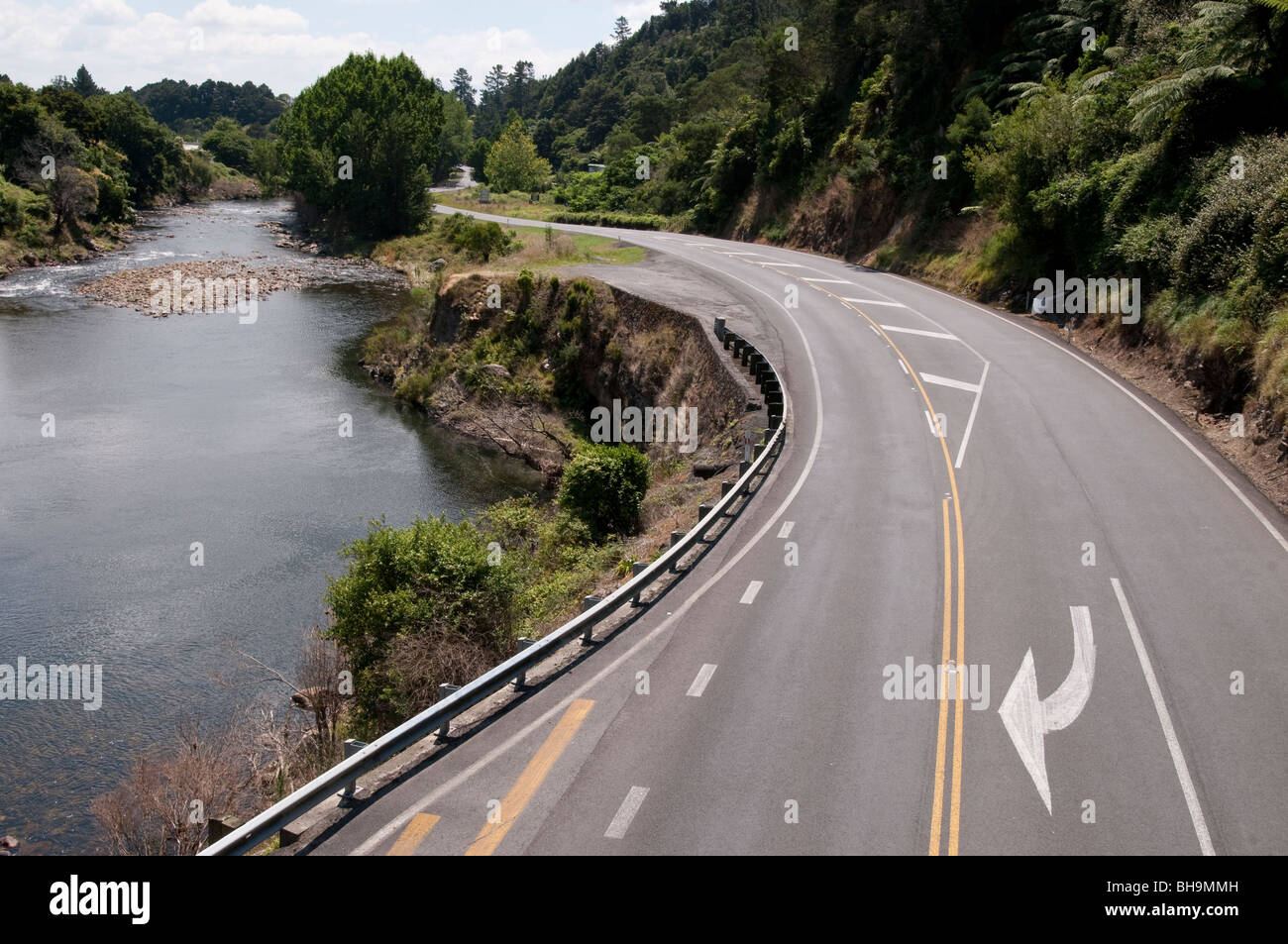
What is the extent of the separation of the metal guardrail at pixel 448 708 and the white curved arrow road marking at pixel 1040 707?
18.2ft

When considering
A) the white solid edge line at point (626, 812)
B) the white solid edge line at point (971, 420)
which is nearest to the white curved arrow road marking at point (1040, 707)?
the white solid edge line at point (626, 812)

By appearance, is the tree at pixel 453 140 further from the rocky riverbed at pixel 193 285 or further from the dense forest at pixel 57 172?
the rocky riverbed at pixel 193 285

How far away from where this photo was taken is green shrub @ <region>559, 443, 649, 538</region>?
23.6 metres

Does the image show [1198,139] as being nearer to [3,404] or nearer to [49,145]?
[3,404]

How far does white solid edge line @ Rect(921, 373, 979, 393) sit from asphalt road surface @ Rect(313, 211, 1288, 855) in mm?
3087

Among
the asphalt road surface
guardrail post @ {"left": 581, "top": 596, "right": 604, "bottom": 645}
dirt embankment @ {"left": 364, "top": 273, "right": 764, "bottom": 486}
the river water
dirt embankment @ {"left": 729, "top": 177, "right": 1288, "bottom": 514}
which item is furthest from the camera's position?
dirt embankment @ {"left": 364, "top": 273, "right": 764, "bottom": 486}

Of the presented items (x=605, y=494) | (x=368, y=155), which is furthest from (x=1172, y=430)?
(x=368, y=155)

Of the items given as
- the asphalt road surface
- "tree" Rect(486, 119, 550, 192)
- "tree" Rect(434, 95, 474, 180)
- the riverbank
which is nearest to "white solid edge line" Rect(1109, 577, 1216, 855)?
the asphalt road surface

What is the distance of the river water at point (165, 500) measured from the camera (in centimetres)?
1991

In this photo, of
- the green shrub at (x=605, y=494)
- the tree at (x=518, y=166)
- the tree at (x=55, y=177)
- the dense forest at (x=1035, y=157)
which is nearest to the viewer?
the green shrub at (x=605, y=494)

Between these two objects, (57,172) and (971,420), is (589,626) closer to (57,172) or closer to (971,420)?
(971,420)

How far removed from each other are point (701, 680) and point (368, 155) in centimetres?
8410

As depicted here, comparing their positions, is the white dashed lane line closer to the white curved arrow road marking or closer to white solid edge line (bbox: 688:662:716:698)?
the white curved arrow road marking
